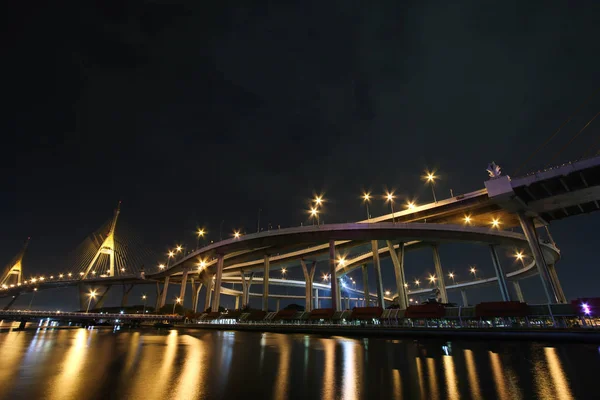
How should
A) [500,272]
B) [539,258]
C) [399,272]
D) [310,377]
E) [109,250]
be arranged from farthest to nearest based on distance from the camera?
1. [109,250]
2. [500,272]
3. [399,272]
4. [539,258]
5. [310,377]

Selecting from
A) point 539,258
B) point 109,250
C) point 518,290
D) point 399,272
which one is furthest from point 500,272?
point 109,250

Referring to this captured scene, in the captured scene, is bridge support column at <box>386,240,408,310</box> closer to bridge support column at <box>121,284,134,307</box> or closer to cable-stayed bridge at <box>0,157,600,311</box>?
cable-stayed bridge at <box>0,157,600,311</box>

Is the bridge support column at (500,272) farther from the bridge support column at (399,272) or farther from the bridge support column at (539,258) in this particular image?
the bridge support column at (399,272)

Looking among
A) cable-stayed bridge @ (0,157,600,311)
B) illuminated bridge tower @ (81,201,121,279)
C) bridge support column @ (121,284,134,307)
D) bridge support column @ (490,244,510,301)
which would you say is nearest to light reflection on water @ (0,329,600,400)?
cable-stayed bridge @ (0,157,600,311)

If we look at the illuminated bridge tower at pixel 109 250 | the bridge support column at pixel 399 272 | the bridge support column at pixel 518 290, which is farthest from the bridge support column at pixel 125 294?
the bridge support column at pixel 518 290

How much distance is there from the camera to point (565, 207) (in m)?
42.2

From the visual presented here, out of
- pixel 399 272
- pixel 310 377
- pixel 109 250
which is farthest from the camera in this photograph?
pixel 109 250

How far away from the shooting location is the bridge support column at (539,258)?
35.8 m

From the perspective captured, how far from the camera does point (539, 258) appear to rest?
1481 inches

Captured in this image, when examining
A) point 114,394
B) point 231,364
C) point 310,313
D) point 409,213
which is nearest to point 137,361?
point 231,364

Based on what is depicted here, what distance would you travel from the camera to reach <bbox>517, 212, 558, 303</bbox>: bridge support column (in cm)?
3575

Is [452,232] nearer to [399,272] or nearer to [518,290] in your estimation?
[399,272]

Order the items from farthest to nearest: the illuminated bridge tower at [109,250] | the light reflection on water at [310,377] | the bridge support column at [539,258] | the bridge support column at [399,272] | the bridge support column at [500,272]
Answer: the illuminated bridge tower at [109,250] → the bridge support column at [500,272] → the bridge support column at [399,272] → the bridge support column at [539,258] → the light reflection on water at [310,377]

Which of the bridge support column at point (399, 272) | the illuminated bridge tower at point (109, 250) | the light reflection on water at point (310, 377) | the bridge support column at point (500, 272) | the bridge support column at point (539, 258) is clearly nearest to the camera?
the light reflection on water at point (310, 377)
